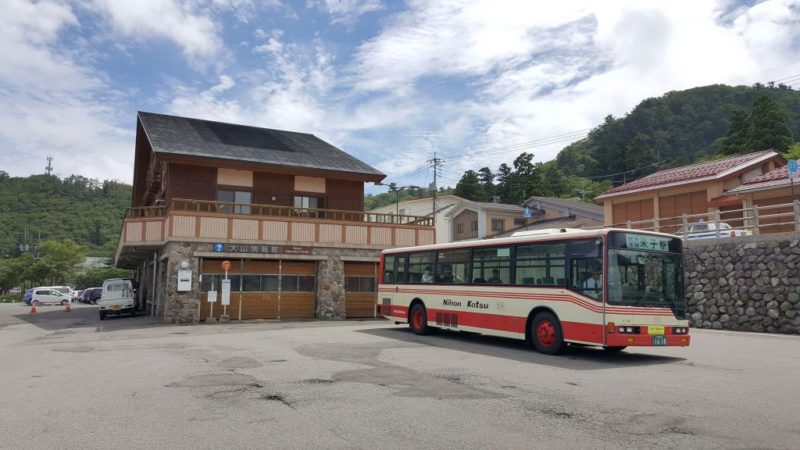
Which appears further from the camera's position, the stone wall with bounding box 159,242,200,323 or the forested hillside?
the forested hillside

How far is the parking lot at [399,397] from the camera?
5836mm

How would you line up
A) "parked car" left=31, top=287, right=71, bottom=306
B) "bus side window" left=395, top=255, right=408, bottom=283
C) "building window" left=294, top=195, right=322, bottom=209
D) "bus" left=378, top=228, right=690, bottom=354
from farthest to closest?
1. "parked car" left=31, top=287, right=71, bottom=306
2. "building window" left=294, top=195, right=322, bottom=209
3. "bus side window" left=395, top=255, right=408, bottom=283
4. "bus" left=378, top=228, right=690, bottom=354

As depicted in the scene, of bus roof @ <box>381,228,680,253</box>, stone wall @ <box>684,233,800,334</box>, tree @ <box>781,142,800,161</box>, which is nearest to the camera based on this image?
bus roof @ <box>381,228,680,253</box>

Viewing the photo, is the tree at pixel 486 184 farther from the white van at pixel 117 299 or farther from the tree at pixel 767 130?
the white van at pixel 117 299

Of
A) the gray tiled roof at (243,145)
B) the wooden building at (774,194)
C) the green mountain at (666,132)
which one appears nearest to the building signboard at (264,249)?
the gray tiled roof at (243,145)

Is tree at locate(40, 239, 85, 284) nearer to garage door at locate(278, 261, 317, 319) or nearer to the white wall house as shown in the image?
the white wall house

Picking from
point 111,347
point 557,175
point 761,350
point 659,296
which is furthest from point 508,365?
point 557,175

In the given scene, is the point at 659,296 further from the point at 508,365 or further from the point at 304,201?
the point at 304,201

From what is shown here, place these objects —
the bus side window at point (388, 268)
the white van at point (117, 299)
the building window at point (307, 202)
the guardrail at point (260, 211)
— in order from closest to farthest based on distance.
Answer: the bus side window at point (388, 268), the guardrail at point (260, 211), the building window at point (307, 202), the white van at point (117, 299)

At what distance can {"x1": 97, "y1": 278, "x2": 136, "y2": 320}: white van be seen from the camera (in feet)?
90.9

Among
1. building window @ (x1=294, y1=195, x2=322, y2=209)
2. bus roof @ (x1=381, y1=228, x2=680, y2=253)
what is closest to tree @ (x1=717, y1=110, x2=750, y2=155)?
building window @ (x1=294, y1=195, x2=322, y2=209)

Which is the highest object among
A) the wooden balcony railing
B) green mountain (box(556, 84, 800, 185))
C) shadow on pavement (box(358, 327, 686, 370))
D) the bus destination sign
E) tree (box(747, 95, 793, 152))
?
green mountain (box(556, 84, 800, 185))

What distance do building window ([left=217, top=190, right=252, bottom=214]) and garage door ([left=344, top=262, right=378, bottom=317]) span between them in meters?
5.21

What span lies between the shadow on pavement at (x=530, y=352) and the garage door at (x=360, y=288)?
8878 millimetres
